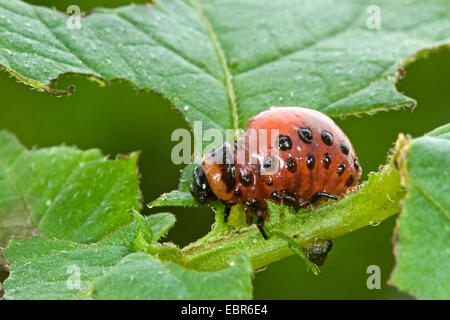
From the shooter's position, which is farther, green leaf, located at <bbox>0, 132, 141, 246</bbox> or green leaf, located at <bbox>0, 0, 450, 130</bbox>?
green leaf, located at <bbox>0, 0, 450, 130</bbox>

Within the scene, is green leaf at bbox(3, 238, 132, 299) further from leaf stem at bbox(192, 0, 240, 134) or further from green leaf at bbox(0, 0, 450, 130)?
leaf stem at bbox(192, 0, 240, 134)

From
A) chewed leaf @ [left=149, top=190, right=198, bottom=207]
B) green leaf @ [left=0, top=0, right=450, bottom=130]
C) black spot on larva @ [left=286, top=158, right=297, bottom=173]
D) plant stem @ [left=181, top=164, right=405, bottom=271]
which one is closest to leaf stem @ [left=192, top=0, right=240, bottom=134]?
green leaf @ [left=0, top=0, right=450, bottom=130]

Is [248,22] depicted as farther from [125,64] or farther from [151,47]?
[125,64]

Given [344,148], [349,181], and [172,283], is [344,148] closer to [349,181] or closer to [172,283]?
[349,181]

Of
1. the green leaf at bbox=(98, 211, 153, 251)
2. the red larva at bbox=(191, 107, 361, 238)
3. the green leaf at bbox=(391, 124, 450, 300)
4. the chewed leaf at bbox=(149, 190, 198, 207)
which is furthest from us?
the red larva at bbox=(191, 107, 361, 238)

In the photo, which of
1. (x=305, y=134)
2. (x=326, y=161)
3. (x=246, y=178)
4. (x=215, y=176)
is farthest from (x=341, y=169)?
(x=215, y=176)

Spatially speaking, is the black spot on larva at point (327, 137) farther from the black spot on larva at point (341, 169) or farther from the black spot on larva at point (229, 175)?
the black spot on larva at point (229, 175)

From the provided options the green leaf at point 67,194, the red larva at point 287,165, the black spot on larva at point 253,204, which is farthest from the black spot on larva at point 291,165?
the green leaf at point 67,194
